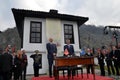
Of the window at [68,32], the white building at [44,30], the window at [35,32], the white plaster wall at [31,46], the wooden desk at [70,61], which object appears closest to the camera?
the wooden desk at [70,61]

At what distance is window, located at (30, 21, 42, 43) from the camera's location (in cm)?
1496

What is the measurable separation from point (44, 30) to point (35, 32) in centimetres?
81

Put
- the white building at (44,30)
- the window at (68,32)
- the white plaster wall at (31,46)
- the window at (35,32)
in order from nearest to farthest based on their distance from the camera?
the white plaster wall at (31,46) → the white building at (44,30) → the window at (35,32) → the window at (68,32)

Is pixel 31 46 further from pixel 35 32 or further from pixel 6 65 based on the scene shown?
pixel 6 65

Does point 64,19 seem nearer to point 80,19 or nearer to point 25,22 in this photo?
point 80,19

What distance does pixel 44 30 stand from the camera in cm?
1540

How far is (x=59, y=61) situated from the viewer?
25.0ft

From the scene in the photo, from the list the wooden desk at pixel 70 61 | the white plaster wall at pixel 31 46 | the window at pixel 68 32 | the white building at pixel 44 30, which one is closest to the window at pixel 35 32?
the white building at pixel 44 30

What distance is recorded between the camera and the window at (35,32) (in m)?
15.0

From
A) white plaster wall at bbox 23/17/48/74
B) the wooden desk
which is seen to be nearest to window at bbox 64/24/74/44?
white plaster wall at bbox 23/17/48/74

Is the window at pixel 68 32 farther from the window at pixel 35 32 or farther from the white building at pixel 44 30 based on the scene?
the window at pixel 35 32

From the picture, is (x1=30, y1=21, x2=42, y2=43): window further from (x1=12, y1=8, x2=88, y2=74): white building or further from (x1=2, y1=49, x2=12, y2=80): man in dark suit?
(x1=2, y1=49, x2=12, y2=80): man in dark suit

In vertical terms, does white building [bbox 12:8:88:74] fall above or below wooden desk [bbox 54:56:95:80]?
above

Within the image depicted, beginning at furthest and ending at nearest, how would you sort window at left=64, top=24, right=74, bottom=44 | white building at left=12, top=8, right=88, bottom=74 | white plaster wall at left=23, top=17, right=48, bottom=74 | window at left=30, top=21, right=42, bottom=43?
window at left=64, top=24, right=74, bottom=44 → window at left=30, top=21, right=42, bottom=43 → white building at left=12, top=8, right=88, bottom=74 → white plaster wall at left=23, top=17, right=48, bottom=74
